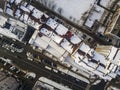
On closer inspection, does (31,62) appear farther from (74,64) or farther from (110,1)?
(110,1)

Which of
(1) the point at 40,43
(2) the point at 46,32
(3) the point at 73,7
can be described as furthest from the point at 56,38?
(3) the point at 73,7

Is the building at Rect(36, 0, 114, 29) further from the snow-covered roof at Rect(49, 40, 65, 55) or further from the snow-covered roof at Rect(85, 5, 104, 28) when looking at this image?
the snow-covered roof at Rect(49, 40, 65, 55)

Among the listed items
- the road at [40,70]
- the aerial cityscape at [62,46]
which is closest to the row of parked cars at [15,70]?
the aerial cityscape at [62,46]

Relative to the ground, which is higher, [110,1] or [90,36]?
[110,1]

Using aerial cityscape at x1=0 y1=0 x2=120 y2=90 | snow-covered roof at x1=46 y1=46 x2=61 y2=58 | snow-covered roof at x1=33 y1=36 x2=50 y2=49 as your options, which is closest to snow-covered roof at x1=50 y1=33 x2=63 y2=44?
aerial cityscape at x1=0 y1=0 x2=120 y2=90

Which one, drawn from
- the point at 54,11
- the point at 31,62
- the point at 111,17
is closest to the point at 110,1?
the point at 111,17

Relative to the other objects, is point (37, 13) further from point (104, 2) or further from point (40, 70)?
point (104, 2)

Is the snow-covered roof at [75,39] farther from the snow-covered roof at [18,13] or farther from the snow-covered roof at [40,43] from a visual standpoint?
the snow-covered roof at [18,13]
